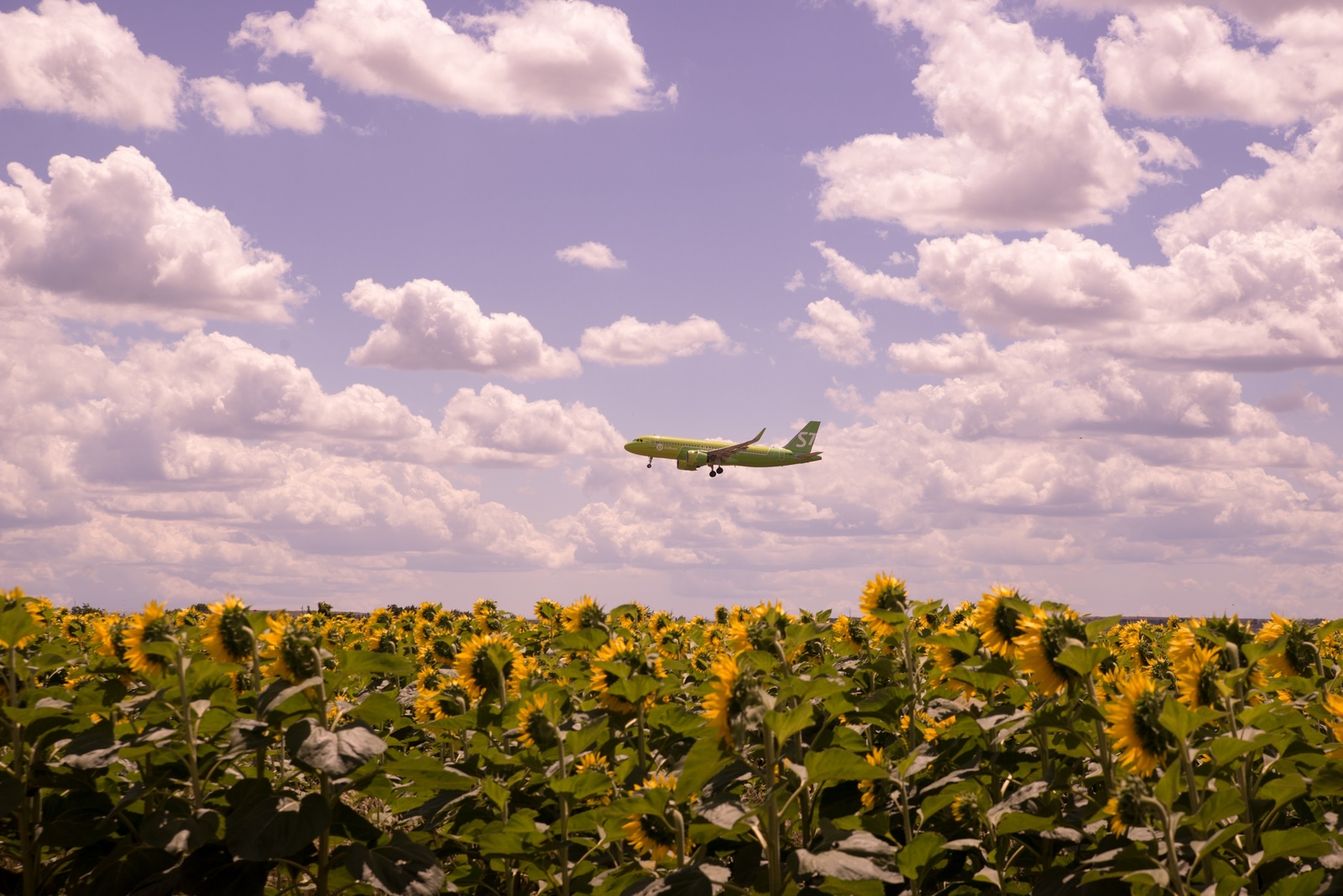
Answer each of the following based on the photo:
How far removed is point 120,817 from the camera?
651 centimetres

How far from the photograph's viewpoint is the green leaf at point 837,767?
179 inches

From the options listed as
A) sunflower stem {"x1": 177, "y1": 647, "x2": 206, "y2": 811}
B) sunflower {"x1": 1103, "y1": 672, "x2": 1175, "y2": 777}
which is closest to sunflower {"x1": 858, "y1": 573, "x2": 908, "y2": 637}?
sunflower {"x1": 1103, "y1": 672, "x2": 1175, "y2": 777}

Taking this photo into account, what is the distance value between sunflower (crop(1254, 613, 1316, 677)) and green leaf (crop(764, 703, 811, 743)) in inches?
145

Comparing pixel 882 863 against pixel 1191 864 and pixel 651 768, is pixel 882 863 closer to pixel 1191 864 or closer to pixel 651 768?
pixel 1191 864

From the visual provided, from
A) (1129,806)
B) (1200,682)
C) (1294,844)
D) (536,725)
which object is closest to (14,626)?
(536,725)

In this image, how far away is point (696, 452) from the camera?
298 ft

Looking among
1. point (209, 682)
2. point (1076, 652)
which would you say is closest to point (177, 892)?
point (209, 682)

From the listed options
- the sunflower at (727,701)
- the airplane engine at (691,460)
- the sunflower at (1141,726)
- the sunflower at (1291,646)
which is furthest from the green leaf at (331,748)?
the airplane engine at (691,460)

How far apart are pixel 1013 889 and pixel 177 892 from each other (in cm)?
496

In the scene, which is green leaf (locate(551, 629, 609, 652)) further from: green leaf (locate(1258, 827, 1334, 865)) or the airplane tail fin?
the airplane tail fin

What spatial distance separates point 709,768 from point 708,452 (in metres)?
89.8

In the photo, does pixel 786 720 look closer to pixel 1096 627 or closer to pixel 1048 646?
pixel 1048 646

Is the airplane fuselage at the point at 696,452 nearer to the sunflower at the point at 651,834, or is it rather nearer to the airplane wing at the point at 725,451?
the airplane wing at the point at 725,451

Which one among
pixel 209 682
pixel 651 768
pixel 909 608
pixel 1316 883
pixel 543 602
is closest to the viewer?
pixel 1316 883
